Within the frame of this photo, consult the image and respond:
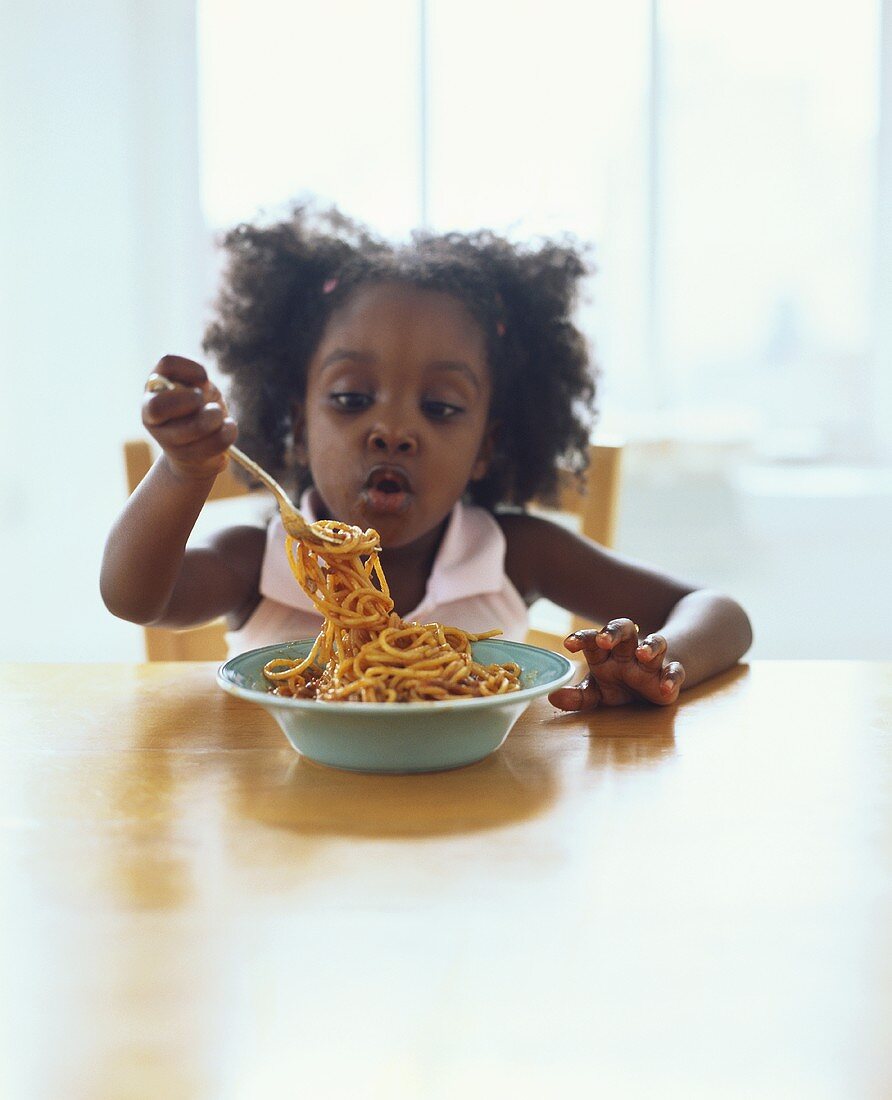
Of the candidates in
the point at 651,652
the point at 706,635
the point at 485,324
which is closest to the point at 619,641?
the point at 651,652

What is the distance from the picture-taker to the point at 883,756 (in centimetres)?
86

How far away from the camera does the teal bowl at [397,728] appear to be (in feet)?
2.45

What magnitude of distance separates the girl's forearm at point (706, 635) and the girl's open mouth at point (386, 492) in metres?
0.34

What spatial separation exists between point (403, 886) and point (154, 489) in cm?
55

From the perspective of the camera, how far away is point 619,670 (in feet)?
3.20

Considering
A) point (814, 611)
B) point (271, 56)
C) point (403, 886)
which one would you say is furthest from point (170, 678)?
point (814, 611)

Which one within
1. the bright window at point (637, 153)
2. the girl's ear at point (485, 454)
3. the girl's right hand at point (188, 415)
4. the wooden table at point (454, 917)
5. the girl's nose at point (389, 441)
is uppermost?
the bright window at point (637, 153)

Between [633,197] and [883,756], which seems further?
[633,197]

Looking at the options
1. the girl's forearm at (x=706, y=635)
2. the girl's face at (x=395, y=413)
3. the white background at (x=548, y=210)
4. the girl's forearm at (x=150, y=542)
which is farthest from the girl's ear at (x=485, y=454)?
the white background at (x=548, y=210)

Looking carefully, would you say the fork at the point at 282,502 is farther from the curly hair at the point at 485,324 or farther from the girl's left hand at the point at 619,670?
the curly hair at the point at 485,324

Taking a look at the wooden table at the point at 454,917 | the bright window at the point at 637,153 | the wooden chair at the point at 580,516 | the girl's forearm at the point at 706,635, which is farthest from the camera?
the bright window at the point at 637,153

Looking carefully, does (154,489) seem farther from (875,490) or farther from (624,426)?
(875,490)

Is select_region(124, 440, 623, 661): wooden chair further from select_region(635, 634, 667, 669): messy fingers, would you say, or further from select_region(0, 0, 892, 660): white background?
select_region(0, 0, 892, 660): white background

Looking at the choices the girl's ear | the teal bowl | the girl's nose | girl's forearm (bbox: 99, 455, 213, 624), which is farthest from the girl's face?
the teal bowl
